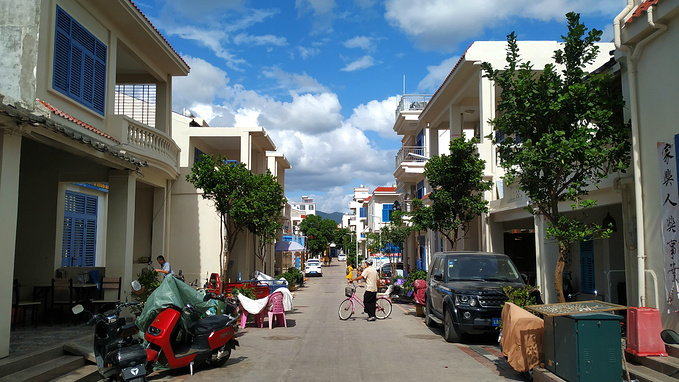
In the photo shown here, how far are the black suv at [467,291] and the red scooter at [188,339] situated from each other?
494 centimetres

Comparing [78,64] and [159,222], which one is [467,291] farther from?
[159,222]

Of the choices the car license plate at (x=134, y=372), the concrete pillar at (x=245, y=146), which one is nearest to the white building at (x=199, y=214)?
the concrete pillar at (x=245, y=146)

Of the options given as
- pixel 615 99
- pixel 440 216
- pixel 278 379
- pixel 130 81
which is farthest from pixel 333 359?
pixel 130 81

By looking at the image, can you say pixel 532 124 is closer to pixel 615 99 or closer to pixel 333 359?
pixel 615 99

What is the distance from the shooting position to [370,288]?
52.4 ft

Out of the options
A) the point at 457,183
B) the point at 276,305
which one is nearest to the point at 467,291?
the point at 276,305

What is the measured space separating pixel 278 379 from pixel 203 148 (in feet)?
67.9

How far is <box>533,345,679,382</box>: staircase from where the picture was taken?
6984 mm

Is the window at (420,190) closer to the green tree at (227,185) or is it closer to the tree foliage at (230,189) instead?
the tree foliage at (230,189)

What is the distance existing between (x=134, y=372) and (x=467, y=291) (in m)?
7.23

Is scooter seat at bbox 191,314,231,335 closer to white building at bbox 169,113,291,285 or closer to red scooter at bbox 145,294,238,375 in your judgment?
red scooter at bbox 145,294,238,375

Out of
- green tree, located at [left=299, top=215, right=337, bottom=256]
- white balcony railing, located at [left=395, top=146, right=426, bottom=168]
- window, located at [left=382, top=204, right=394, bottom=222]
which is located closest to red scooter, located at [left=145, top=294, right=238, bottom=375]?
white balcony railing, located at [left=395, top=146, right=426, bottom=168]

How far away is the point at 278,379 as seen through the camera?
324 inches

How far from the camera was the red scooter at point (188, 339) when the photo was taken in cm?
809
